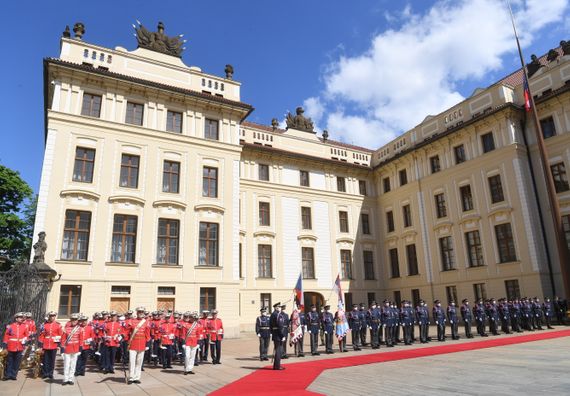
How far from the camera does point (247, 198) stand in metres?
29.5

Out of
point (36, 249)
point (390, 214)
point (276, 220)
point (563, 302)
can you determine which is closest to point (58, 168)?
point (36, 249)

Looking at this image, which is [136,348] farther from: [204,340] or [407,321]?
[407,321]

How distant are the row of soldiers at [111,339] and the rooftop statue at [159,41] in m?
18.8

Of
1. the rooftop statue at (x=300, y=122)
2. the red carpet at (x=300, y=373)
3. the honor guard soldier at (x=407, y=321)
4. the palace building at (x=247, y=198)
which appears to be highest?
the rooftop statue at (x=300, y=122)

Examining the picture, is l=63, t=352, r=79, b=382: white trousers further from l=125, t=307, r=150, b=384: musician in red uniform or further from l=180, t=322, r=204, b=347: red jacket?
l=180, t=322, r=204, b=347: red jacket

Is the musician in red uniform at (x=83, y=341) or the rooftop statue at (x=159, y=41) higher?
the rooftop statue at (x=159, y=41)

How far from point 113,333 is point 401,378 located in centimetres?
843

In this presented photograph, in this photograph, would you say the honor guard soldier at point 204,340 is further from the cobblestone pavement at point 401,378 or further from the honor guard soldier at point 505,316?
the honor guard soldier at point 505,316

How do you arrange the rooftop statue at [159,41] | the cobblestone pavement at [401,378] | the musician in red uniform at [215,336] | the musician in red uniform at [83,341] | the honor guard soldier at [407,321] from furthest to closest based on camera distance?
1. the rooftop statue at [159,41]
2. the honor guard soldier at [407,321]
3. the musician in red uniform at [215,336]
4. the musician in red uniform at [83,341]
5. the cobblestone pavement at [401,378]

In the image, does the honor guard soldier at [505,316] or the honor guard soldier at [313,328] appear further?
the honor guard soldier at [505,316]

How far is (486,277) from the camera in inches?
1025

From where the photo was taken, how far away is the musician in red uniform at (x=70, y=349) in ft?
34.4

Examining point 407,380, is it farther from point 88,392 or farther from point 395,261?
point 395,261

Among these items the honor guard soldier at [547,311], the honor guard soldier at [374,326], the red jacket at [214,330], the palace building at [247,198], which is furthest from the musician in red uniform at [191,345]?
the honor guard soldier at [547,311]
